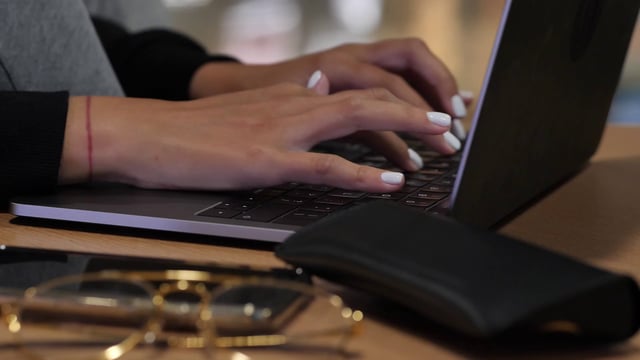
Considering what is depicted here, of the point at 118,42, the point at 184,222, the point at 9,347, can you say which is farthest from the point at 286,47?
the point at 9,347

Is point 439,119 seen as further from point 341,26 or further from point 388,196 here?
point 341,26

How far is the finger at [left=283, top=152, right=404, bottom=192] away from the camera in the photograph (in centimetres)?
71

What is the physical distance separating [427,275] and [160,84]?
812mm

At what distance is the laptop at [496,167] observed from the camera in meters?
0.59

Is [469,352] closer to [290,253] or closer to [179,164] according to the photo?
[290,253]

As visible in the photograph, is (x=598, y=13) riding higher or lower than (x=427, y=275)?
higher

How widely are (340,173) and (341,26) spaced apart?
8.11ft

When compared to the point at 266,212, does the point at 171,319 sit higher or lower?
lower

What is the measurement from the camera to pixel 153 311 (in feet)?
1.53

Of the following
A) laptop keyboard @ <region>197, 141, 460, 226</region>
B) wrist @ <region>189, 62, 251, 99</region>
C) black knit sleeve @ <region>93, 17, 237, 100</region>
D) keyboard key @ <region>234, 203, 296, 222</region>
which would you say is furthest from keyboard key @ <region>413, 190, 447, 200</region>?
black knit sleeve @ <region>93, 17, 237, 100</region>

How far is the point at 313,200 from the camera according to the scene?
0.73 m

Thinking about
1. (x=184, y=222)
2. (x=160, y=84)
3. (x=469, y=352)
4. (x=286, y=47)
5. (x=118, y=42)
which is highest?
(x=286, y=47)

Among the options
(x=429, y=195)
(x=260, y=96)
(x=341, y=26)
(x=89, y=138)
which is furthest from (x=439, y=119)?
(x=341, y=26)

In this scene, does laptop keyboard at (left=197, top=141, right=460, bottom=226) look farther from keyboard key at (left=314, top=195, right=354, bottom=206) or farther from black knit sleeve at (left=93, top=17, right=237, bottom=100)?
black knit sleeve at (left=93, top=17, right=237, bottom=100)
